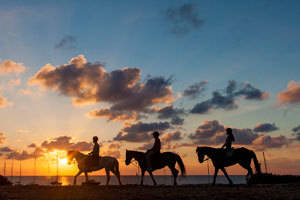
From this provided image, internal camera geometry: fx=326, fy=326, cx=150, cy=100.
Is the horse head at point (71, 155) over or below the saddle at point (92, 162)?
Answer: over

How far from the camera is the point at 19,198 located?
1354 cm

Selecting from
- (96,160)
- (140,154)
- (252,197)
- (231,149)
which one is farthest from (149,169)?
(252,197)

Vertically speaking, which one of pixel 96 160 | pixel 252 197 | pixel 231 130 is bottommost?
pixel 252 197

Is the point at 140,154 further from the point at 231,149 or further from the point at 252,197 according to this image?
the point at 252,197

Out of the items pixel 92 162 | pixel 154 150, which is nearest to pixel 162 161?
pixel 154 150

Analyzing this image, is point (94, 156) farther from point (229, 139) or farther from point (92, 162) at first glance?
point (229, 139)

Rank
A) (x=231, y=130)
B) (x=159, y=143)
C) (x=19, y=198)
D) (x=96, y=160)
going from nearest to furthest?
(x=19, y=198) → (x=231, y=130) → (x=159, y=143) → (x=96, y=160)

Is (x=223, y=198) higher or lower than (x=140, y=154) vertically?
lower

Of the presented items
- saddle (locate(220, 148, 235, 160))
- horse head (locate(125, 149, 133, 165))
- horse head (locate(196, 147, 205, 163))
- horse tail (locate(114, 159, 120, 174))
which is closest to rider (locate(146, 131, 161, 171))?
horse head (locate(125, 149, 133, 165))

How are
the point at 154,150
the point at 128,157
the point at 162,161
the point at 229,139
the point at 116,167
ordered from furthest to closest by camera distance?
the point at 116,167 → the point at 128,157 → the point at 162,161 → the point at 154,150 → the point at 229,139

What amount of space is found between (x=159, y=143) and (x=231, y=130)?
15.7 feet

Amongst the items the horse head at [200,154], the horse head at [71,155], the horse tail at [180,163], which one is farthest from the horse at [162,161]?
the horse head at [71,155]

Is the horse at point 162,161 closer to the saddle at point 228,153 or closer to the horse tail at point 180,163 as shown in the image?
the horse tail at point 180,163

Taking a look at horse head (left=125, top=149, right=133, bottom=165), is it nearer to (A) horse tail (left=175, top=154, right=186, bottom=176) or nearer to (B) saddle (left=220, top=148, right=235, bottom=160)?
(A) horse tail (left=175, top=154, right=186, bottom=176)
